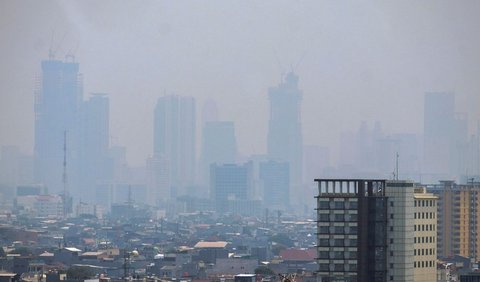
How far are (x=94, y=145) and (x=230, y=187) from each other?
2448cm

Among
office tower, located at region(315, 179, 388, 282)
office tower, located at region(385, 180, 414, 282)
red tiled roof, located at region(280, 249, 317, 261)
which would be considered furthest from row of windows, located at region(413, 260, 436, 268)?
red tiled roof, located at region(280, 249, 317, 261)

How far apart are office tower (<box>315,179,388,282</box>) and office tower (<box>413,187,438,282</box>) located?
1.58 m

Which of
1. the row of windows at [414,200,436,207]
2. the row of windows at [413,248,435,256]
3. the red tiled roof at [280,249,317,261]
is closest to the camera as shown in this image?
the row of windows at [413,248,435,256]

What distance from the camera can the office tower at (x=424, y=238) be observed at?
40.9m

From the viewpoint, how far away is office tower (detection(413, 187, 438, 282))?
4094cm

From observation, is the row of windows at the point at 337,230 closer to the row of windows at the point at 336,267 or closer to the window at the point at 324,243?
the window at the point at 324,243

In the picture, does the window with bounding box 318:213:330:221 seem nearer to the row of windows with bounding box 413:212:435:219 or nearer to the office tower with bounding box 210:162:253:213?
the row of windows with bounding box 413:212:435:219

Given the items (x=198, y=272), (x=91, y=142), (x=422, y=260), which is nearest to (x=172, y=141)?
(x=91, y=142)

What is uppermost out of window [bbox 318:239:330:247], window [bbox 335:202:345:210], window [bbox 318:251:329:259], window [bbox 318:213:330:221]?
window [bbox 335:202:345:210]

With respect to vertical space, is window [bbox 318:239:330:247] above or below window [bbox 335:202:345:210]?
below

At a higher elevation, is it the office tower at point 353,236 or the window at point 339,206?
the window at point 339,206

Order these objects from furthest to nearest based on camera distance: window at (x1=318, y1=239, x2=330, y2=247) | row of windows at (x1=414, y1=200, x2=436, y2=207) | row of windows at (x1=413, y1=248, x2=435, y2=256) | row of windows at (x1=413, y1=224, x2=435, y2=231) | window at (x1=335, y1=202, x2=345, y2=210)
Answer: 1. row of windows at (x1=414, y1=200, x2=436, y2=207)
2. row of windows at (x1=413, y1=224, x2=435, y2=231)
3. row of windows at (x1=413, y1=248, x2=435, y2=256)
4. window at (x1=318, y1=239, x2=330, y2=247)
5. window at (x1=335, y1=202, x2=345, y2=210)

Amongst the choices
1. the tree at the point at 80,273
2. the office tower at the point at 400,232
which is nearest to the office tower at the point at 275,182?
the tree at the point at 80,273

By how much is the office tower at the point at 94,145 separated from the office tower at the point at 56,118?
766mm
